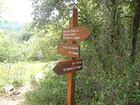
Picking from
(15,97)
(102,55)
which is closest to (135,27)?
(102,55)

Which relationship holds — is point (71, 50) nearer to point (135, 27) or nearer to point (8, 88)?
point (135, 27)

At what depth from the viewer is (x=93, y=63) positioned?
239 inches

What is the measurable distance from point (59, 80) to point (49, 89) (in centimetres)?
51

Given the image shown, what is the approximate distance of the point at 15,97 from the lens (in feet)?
28.0

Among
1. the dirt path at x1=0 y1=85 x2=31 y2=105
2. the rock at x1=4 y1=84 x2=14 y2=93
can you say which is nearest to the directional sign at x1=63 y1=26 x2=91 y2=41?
the dirt path at x1=0 y1=85 x2=31 y2=105

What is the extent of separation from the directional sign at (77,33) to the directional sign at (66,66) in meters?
0.44

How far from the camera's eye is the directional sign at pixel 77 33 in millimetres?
A: 4818

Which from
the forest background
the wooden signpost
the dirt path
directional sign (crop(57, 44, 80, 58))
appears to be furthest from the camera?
the dirt path

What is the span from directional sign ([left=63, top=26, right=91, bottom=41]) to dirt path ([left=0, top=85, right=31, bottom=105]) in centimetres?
315

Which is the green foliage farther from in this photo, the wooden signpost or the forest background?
the wooden signpost

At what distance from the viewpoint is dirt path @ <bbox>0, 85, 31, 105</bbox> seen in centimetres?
788

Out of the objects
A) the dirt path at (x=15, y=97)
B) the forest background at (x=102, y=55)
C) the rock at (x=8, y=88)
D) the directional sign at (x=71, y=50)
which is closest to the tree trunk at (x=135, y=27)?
the forest background at (x=102, y=55)

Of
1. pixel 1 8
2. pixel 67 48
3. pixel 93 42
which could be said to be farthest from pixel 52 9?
pixel 1 8

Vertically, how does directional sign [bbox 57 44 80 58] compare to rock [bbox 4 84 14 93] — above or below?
above
